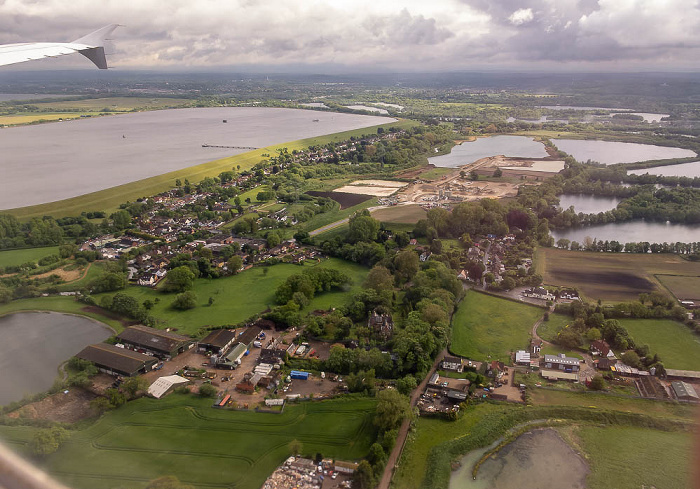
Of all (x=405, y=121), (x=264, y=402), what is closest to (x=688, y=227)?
Result: (x=264, y=402)

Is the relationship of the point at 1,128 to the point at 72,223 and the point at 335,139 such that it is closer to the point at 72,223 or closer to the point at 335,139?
the point at 72,223

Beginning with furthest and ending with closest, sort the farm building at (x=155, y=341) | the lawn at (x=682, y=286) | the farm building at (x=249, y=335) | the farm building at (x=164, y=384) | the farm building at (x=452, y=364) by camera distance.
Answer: the lawn at (x=682, y=286) → the farm building at (x=249, y=335) → the farm building at (x=155, y=341) → the farm building at (x=452, y=364) → the farm building at (x=164, y=384)

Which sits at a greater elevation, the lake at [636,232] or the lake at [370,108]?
the lake at [370,108]

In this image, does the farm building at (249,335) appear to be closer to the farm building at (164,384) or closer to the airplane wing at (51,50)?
the farm building at (164,384)

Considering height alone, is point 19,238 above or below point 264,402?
above

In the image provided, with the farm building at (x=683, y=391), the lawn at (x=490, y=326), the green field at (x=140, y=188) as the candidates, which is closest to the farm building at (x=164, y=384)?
the lawn at (x=490, y=326)

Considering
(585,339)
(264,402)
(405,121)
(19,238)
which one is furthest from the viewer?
(405,121)

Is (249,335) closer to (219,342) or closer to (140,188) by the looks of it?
(219,342)
